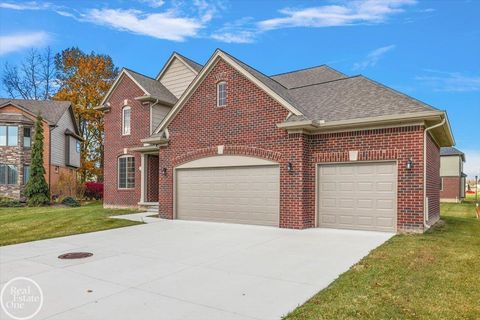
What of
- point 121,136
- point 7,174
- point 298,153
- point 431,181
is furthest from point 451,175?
point 7,174

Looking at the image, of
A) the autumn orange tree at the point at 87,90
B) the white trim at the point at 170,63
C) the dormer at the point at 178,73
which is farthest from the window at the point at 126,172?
the autumn orange tree at the point at 87,90

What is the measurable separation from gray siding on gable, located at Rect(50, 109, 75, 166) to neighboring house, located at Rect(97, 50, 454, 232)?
1773 centimetres

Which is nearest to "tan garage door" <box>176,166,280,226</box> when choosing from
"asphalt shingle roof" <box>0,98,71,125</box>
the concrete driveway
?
the concrete driveway

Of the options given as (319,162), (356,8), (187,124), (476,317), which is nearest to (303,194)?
(319,162)

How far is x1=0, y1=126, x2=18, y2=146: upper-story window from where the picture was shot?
85.6 ft

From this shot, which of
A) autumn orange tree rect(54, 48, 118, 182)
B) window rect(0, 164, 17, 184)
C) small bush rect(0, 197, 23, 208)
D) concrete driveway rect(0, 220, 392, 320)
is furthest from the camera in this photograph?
autumn orange tree rect(54, 48, 118, 182)

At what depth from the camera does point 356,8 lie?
13742 millimetres

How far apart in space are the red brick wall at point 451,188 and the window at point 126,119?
3002cm

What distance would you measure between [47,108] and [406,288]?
3110cm

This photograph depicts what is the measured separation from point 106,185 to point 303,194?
1322cm

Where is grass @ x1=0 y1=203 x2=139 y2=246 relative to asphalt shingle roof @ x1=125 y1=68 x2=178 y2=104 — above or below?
below

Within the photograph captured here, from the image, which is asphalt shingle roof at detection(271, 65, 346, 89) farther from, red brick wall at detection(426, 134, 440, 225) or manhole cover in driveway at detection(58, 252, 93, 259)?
manhole cover in driveway at detection(58, 252, 93, 259)

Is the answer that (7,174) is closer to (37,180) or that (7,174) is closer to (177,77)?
(37,180)

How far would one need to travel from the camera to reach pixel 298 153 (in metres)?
11.0
